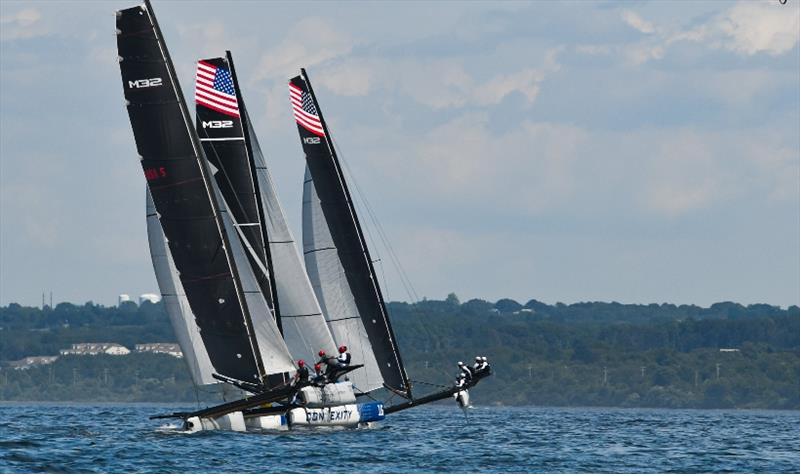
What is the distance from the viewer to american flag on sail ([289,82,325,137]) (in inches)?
2635

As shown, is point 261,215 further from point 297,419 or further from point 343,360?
point 297,419

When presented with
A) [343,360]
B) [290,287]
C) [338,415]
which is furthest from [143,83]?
[338,415]

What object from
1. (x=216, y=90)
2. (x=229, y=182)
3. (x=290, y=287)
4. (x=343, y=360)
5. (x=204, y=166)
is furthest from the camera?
(x=290, y=287)

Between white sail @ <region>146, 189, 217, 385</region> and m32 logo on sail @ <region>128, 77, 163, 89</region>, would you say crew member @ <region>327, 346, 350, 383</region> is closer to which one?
white sail @ <region>146, 189, 217, 385</region>

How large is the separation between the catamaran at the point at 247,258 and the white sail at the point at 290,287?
0.12 ft

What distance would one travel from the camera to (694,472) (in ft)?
170

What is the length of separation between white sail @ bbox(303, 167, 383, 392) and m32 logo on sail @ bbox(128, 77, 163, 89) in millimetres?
13616

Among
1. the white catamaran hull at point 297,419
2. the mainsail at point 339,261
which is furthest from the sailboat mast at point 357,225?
the white catamaran hull at point 297,419

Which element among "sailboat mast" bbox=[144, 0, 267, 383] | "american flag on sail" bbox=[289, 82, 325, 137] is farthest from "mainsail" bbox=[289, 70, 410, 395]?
"sailboat mast" bbox=[144, 0, 267, 383]

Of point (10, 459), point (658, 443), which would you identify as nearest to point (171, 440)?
point (10, 459)

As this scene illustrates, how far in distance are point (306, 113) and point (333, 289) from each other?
6.91 metres

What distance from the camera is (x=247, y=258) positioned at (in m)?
59.9

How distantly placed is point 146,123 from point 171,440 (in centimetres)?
1046

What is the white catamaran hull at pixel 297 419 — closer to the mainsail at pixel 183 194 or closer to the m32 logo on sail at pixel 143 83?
the mainsail at pixel 183 194
